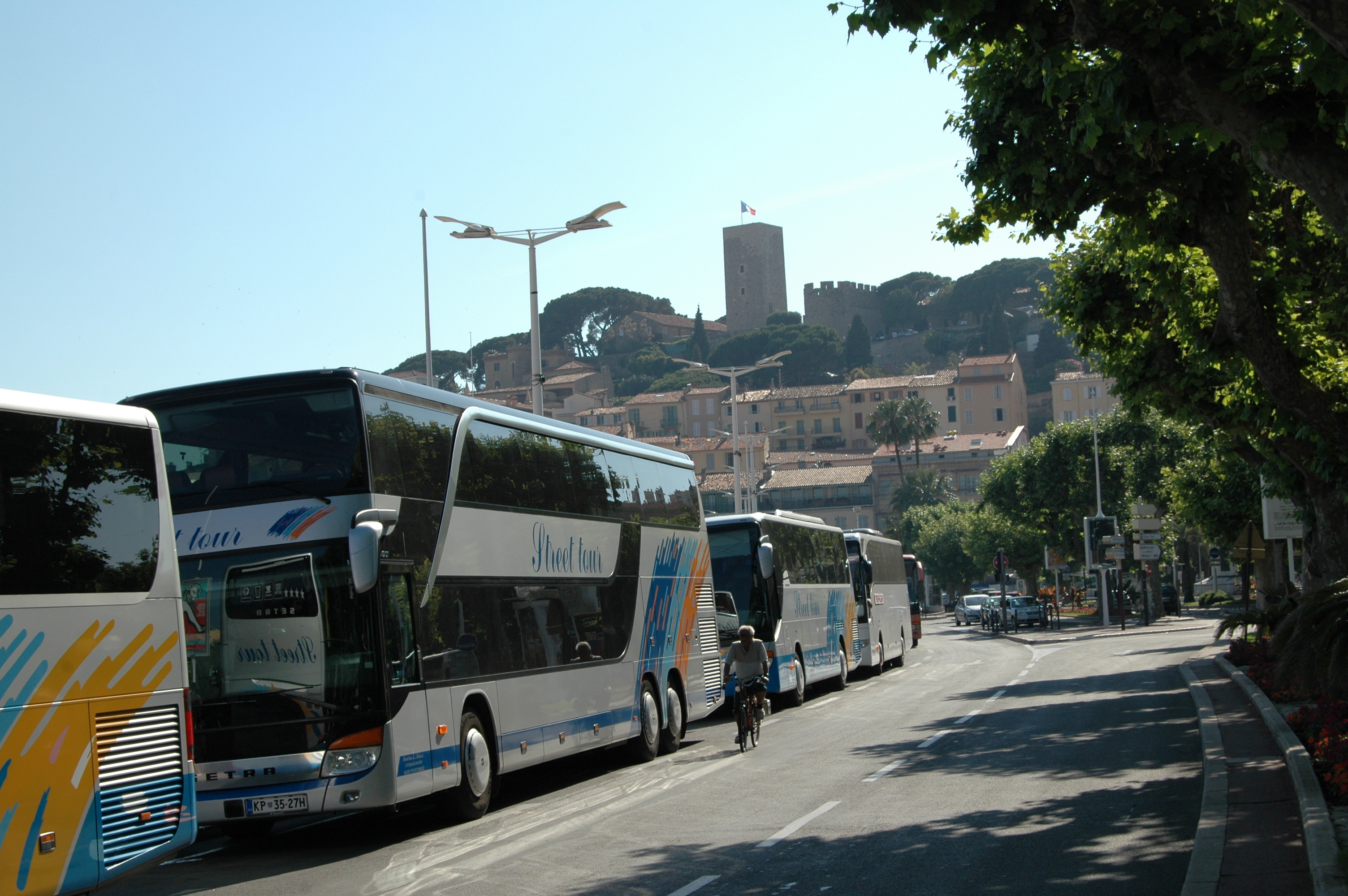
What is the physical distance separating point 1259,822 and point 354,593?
22.9 feet

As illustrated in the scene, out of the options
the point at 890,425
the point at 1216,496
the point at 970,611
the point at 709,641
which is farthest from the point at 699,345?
the point at 709,641

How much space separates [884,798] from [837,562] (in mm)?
17289

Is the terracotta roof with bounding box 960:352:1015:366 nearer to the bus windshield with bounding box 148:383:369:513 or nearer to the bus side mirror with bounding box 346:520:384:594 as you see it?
the bus windshield with bounding box 148:383:369:513

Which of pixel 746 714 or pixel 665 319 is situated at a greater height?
pixel 665 319

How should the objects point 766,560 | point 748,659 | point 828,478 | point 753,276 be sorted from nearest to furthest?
1. point 748,659
2. point 766,560
3. point 828,478
4. point 753,276

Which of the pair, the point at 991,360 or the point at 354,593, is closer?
the point at 354,593

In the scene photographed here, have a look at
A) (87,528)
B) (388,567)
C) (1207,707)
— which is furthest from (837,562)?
(87,528)

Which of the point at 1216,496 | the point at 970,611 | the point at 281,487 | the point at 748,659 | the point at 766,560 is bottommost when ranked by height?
the point at 970,611

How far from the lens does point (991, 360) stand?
140 meters

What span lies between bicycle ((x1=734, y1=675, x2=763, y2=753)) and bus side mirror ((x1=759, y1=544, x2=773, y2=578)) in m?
4.54

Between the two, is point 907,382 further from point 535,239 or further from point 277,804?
point 277,804

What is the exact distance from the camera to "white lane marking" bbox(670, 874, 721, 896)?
8.30m

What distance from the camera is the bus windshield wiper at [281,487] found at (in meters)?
10.8

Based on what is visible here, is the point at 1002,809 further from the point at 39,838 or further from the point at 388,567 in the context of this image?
the point at 39,838
